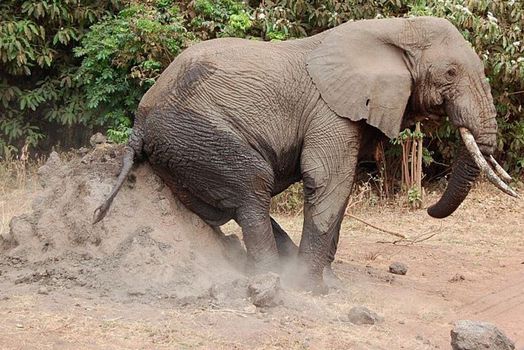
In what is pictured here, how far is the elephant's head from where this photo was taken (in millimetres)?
7137

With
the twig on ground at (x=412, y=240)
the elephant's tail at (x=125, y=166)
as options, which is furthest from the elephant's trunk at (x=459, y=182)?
the elephant's tail at (x=125, y=166)

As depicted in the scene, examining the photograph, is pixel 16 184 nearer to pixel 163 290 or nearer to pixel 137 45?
pixel 137 45

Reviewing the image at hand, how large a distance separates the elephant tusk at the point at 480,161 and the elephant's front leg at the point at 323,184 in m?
0.86

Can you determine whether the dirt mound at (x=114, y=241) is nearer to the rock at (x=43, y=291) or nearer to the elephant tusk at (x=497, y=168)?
the rock at (x=43, y=291)

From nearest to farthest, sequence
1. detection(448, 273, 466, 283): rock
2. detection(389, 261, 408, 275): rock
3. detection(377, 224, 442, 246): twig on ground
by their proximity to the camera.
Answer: detection(448, 273, 466, 283): rock < detection(389, 261, 408, 275): rock < detection(377, 224, 442, 246): twig on ground

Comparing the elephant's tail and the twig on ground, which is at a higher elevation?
the elephant's tail

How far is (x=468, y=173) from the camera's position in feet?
24.8

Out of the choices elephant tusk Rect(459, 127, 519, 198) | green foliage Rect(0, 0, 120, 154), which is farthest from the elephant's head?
green foliage Rect(0, 0, 120, 154)

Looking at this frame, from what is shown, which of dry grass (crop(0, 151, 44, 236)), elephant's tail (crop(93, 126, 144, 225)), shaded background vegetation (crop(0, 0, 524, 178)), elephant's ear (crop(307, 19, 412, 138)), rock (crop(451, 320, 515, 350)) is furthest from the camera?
shaded background vegetation (crop(0, 0, 524, 178))

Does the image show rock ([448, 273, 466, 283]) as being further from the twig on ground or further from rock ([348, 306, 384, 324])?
rock ([348, 306, 384, 324])

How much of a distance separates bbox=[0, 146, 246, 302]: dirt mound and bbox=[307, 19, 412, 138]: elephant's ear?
1.51m

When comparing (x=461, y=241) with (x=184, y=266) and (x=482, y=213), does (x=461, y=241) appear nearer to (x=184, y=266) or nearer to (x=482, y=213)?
(x=482, y=213)

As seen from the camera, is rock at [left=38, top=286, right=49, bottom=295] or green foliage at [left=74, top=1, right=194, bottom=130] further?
green foliage at [left=74, top=1, right=194, bottom=130]

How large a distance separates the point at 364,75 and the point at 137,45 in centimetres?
502
